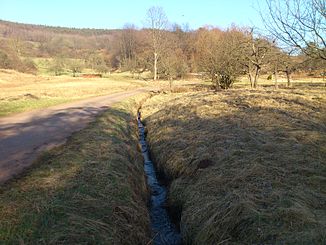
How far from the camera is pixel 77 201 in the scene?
774 centimetres

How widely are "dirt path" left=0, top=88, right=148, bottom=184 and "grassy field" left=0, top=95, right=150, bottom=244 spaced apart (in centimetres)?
57

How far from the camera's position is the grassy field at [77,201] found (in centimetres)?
641

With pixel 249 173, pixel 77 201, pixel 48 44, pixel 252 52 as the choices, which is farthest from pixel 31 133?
pixel 48 44

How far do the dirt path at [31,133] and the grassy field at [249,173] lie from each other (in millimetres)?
4023

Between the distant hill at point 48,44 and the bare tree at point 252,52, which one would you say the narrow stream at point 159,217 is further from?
the distant hill at point 48,44

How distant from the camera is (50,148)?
12375 millimetres

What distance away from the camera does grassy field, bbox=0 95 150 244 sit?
6414 millimetres

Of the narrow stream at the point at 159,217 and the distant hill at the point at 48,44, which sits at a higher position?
the distant hill at the point at 48,44

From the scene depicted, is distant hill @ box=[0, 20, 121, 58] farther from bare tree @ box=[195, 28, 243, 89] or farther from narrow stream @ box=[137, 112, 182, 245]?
narrow stream @ box=[137, 112, 182, 245]

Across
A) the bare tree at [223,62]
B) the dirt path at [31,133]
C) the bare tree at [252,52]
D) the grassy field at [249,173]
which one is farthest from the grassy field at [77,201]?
the bare tree at [223,62]

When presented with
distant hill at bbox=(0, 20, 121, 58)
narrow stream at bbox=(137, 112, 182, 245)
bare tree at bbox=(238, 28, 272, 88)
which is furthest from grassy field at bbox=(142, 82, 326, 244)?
distant hill at bbox=(0, 20, 121, 58)

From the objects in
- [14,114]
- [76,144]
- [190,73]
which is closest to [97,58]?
[190,73]

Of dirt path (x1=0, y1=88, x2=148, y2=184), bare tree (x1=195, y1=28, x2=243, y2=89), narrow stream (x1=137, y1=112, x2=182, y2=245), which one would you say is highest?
bare tree (x1=195, y1=28, x2=243, y2=89)

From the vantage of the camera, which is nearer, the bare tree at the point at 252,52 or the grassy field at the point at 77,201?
the grassy field at the point at 77,201
